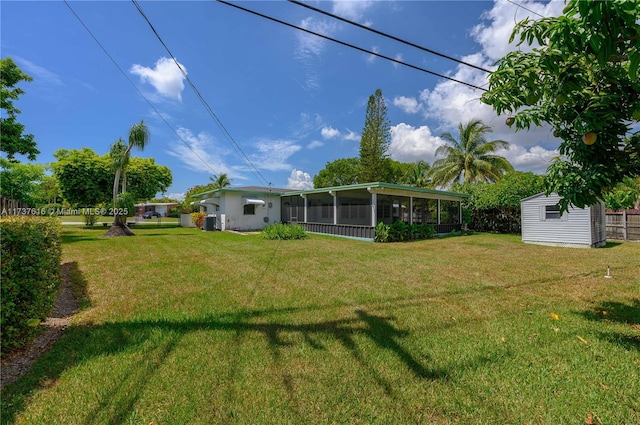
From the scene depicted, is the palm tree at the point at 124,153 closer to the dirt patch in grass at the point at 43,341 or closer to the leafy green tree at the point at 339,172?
the dirt patch in grass at the point at 43,341

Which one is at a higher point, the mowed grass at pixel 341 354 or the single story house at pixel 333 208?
the single story house at pixel 333 208

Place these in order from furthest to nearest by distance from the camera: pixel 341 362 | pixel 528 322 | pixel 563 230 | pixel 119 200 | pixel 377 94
Result: pixel 377 94, pixel 119 200, pixel 563 230, pixel 528 322, pixel 341 362

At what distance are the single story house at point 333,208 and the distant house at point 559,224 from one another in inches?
166

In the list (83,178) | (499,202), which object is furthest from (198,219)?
(499,202)

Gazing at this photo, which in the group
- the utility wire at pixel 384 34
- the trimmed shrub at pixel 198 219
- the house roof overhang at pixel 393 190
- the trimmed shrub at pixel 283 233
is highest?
the utility wire at pixel 384 34

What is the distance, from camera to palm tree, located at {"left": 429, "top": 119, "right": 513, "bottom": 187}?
23906 mm

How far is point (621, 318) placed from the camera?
3760 millimetres

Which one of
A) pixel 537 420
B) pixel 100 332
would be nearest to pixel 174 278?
pixel 100 332

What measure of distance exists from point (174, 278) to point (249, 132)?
1293 cm

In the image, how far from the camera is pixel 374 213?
1287 centimetres

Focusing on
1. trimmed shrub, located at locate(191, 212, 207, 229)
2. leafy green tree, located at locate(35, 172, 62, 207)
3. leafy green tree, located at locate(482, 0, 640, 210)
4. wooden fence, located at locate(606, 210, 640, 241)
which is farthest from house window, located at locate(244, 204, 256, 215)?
leafy green tree, located at locate(35, 172, 62, 207)

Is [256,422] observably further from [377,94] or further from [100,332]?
[377,94]

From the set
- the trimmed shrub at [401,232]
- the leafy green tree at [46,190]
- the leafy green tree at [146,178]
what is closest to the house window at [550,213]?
the trimmed shrub at [401,232]

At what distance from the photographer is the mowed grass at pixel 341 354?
203cm
